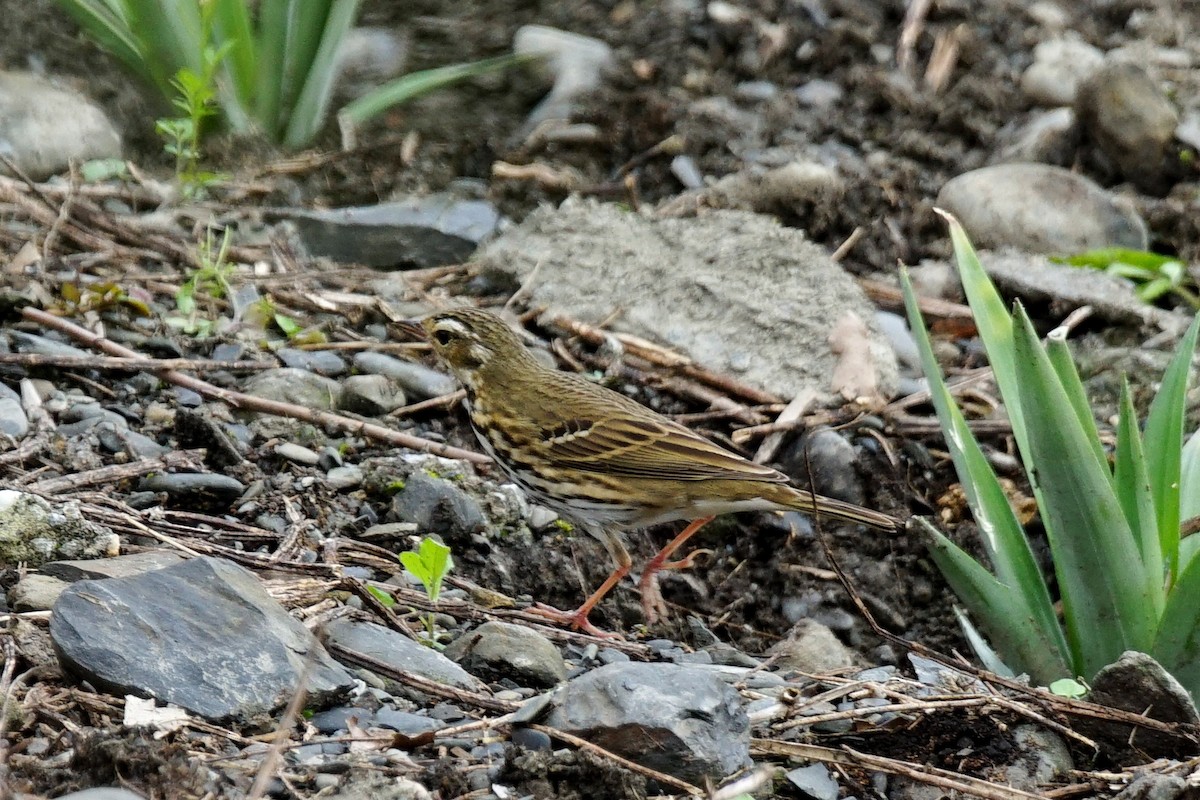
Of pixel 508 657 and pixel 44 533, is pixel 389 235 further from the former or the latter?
pixel 508 657

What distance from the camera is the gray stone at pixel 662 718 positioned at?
3234 mm

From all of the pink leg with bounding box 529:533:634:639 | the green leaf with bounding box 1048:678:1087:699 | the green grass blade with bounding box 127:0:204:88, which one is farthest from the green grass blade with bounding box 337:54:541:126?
the green leaf with bounding box 1048:678:1087:699

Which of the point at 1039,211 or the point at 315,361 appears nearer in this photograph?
the point at 315,361

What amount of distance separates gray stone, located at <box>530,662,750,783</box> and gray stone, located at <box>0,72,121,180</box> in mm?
4837

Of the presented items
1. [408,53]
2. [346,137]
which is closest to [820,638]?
[346,137]

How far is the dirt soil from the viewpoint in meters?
5.61

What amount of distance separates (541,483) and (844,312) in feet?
6.27

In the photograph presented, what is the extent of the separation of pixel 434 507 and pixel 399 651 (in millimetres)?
1322

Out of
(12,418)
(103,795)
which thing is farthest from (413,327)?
(103,795)

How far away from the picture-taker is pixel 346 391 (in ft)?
19.1

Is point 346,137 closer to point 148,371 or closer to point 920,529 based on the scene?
point 148,371

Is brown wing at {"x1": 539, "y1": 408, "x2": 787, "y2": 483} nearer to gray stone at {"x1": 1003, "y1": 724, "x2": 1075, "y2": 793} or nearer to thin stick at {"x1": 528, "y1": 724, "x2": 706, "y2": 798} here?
gray stone at {"x1": 1003, "y1": 724, "x2": 1075, "y2": 793}

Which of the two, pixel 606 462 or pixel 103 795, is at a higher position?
pixel 103 795

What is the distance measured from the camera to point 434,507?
512cm
